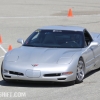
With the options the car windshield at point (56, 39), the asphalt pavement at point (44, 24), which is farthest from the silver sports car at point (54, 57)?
the asphalt pavement at point (44, 24)

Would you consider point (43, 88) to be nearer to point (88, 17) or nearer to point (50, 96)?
point (50, 96)

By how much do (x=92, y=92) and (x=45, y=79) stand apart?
124 centimetres

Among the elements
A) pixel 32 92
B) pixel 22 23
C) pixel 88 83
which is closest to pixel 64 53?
pixel 88 83

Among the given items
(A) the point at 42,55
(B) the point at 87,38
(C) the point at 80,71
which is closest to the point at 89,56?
(C) the point at 80,71

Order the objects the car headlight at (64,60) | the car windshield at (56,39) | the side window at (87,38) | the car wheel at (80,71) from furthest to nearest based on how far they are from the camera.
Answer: the side window at (87,38)
the car windshield at (56,39)
the car wheel at (80,71)
the car headlight at (64,60)

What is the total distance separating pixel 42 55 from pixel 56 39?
1181 millimetres

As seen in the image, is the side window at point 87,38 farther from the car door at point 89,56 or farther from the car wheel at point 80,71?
the car wheel at point 80,71

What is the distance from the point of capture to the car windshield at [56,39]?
42.5 ft

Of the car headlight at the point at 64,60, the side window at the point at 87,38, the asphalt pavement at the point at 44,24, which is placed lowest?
the asphalt pavement at the point at 44,24

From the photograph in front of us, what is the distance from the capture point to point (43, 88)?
37.5ft

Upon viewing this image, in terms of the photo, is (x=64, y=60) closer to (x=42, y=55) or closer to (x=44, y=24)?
(x=42, y=55)

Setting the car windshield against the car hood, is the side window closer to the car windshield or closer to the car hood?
the car windshield

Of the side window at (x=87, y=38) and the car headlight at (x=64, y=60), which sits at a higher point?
the car headlight at (x=64, y=60)

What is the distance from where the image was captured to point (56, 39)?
13.1 m
